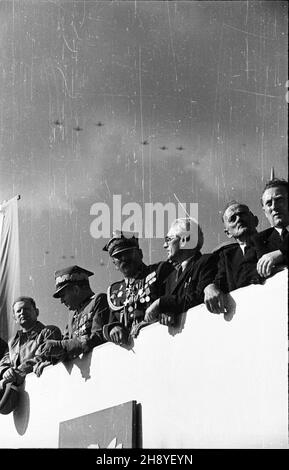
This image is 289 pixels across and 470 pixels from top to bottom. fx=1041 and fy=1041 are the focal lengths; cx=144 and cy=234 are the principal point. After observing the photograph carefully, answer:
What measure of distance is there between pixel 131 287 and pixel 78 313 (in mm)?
815

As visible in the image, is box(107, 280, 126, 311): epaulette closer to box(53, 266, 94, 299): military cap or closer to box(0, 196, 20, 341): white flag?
box(53, 266, 94, 299): military cap

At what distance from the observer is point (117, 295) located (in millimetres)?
8195

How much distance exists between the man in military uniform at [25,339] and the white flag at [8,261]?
2.03 ft

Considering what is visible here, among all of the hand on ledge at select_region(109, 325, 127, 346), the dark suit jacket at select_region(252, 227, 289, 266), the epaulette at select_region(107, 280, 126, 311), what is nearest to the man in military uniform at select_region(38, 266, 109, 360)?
the epaulette at select_region(107, 280, 126, 311)

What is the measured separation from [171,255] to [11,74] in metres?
3.35

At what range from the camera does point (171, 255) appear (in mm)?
7797

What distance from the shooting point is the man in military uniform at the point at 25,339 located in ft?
30.0

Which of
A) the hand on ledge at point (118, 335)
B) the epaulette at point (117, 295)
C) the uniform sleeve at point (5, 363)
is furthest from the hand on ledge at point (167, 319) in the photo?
the uniform sleeve at point (5, 363)

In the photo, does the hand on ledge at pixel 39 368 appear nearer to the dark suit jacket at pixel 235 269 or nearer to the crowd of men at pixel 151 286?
the crowd of men at pixel 151 286

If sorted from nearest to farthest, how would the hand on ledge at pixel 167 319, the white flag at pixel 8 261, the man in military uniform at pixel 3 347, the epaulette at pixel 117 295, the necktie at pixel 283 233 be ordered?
the necktie at pixel 283 233, the hand on ledge at pixel 167 319, the epaulette at pixel 117 295, the man in military uniform at pixel 3 347, the white flag at pixel 8 261

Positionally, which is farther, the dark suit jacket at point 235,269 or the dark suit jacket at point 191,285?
the dark suit jacket at point 191,285

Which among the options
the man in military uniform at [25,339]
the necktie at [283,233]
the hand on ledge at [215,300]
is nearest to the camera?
the necktie at [283,233]
